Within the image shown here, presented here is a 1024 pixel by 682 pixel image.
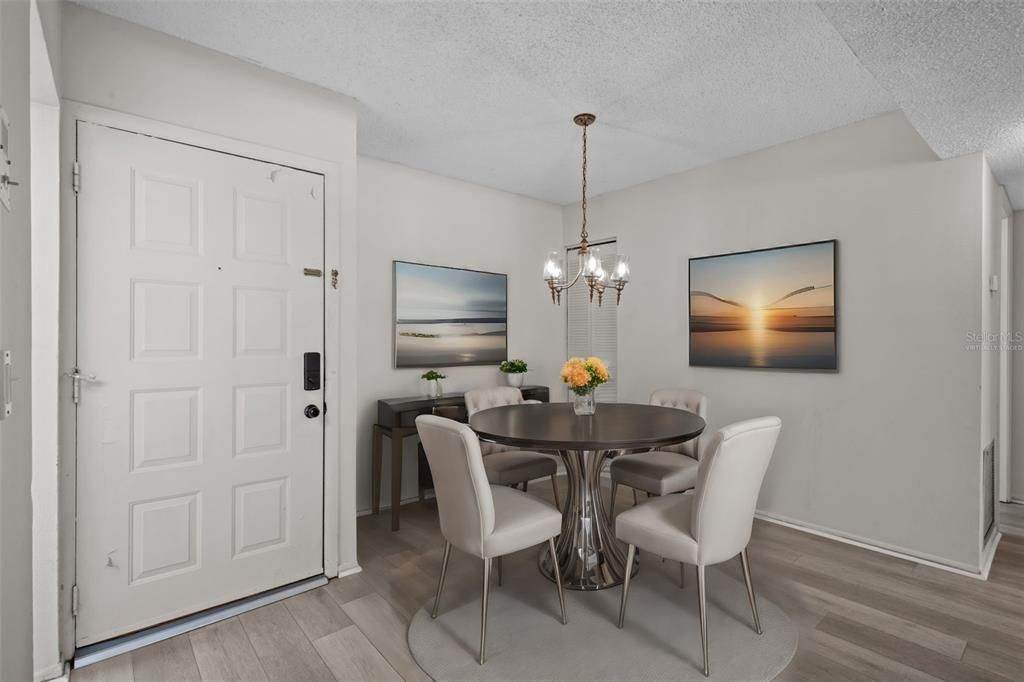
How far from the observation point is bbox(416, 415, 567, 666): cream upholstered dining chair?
2062 millimetres

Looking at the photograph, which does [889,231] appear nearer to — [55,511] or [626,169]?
[626,169]

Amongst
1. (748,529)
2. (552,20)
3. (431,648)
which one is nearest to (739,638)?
(748,529)

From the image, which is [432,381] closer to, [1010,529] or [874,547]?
[874,547]

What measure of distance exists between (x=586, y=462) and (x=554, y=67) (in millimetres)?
2037

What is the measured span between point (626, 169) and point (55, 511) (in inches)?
158

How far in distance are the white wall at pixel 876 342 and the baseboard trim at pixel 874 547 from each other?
0.02 m

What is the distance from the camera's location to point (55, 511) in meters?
2.01

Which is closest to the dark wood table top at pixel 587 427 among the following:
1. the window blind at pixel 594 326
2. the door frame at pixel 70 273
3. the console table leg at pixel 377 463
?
the console table leg at pixel 377 463

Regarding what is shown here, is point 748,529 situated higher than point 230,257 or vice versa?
point 230,257

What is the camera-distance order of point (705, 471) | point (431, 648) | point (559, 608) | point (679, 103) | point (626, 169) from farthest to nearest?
point (626, 169) < point (679, 103) < point (559, 608) < point (431, 648) < point (705, 471)

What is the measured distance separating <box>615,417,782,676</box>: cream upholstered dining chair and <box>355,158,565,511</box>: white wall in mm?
2278

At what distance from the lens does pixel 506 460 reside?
10.6ft

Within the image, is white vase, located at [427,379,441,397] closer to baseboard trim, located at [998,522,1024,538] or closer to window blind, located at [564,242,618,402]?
window blind, located at [564,242,618,402]

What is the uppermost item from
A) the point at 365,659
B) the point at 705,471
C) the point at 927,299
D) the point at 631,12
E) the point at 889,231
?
the point at 631,12
